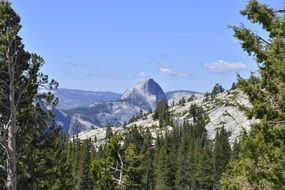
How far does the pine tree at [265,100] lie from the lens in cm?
1641

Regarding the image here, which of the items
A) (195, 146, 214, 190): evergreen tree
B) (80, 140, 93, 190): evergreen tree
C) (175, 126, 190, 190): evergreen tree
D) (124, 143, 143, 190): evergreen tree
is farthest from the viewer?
(175, 126, 190, 190): evergreen tree

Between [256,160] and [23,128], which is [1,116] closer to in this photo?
[23,128]

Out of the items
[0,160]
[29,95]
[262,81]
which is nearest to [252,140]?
[262,81]

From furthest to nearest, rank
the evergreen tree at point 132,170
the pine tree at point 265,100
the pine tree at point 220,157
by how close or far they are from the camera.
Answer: the pine tree at point 220,157 → the evergreen tree at point 132,170 → the pine tree at point 265,100

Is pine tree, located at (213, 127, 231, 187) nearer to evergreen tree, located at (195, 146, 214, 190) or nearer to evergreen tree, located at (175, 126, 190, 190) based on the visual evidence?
evergreen tree, located at (195, 146, 214, 190)

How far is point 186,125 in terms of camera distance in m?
191

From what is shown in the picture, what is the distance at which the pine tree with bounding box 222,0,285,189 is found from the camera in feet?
53.8

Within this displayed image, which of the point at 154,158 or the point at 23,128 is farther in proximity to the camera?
the point at 154,158

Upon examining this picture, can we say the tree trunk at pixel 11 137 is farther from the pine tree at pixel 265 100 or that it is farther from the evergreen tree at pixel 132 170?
the evergreen tree at pixel 132 170

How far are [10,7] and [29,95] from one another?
5089mm

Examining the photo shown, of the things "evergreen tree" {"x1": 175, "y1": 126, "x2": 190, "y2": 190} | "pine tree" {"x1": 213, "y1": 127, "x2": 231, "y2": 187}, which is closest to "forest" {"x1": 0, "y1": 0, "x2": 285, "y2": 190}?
"pine tree" {"x1": 213, "y1": 127, "x2": 231, "y2": 187}

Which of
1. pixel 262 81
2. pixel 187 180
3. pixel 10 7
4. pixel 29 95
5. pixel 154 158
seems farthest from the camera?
pixel 154 158

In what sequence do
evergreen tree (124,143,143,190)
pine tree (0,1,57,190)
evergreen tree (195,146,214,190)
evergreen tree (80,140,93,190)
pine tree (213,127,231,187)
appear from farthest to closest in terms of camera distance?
pine tree (213,127,231,187) → evergreen tree (195,146,214,190) → evergreen tree (80,140,93,190) → evergreen tree (124,143,143,190) → pine tree (0,1,57,190)

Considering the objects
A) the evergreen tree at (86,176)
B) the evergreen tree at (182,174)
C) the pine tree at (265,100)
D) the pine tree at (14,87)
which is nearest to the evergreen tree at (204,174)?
the evergreen tree at (182,174)
